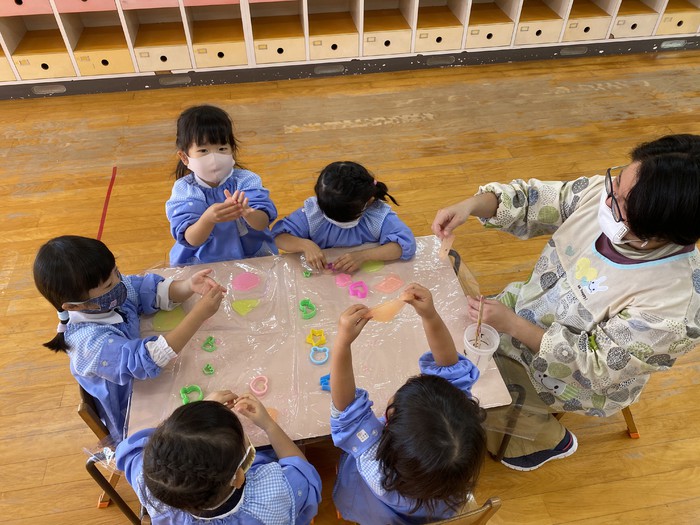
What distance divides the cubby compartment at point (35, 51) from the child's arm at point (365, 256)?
2874 millimetres

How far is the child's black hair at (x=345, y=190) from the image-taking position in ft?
5.23

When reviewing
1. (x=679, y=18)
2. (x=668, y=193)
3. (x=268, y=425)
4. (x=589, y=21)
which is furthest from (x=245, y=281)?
(x=679, y=18)

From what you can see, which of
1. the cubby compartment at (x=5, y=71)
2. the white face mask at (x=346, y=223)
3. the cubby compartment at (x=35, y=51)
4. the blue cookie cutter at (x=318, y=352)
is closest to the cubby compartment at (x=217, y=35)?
the cubby compartment at (x=35, y=51)

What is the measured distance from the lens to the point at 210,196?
1758mm

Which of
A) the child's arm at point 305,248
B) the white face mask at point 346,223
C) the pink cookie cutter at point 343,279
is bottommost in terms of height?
the pink cookie cutter at point 343,279

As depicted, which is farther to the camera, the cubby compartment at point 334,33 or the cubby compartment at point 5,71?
the cubby compartment at point 334,33

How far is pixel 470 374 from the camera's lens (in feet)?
3.92

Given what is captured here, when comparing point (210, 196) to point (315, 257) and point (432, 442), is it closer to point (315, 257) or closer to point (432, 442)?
point (315, 257)


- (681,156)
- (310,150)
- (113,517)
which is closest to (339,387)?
(681,156)

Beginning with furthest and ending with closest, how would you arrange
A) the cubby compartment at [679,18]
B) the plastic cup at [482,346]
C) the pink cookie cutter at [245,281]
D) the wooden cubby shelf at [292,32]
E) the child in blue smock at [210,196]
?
the cubby compartment at [679,18] < the wooden cubby shelf at [292,32] < the child in blue smock at [210,196] < the pink cookie cutter at [245,281] < the plastic cup at [482,346]

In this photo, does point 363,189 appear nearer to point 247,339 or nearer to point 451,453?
point 247,339

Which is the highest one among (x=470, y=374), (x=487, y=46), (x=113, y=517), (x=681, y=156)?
(x=681, y=156)

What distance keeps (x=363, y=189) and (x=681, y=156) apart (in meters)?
0.85

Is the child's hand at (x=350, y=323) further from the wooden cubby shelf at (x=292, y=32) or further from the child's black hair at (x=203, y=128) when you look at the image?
the wooden cubby shelf at (x=292, y=32)
